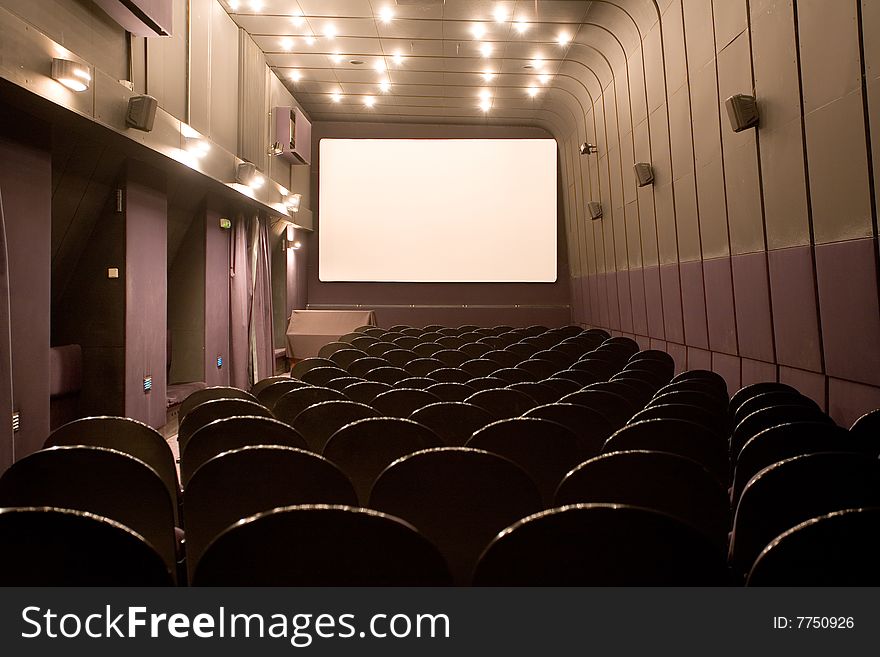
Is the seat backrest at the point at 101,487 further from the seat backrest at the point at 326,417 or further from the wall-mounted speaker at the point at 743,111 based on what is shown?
the wall-mounted speaker at the point at 743,111

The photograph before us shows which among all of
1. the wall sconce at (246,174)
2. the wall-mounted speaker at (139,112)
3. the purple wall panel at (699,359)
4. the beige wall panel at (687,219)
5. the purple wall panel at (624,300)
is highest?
the wall sconce at (246,174)

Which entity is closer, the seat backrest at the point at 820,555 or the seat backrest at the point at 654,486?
the seat backrest at the point at 820,555

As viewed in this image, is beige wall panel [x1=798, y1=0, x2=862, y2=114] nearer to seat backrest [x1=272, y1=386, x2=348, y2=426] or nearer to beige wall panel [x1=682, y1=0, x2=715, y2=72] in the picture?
beige wall panel [x1=682, y1=0, x2=715, y2=72]

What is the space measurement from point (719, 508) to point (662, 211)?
8128mm

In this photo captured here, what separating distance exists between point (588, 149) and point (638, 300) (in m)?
3.45

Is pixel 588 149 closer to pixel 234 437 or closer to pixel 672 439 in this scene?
pixel 672 439

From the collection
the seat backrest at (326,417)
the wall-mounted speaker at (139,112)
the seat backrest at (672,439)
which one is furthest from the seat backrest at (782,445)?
the wall-mounted speaker at (139,112)

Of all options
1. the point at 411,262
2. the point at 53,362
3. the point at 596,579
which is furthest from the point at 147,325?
the point at 411,262

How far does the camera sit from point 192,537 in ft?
7.54

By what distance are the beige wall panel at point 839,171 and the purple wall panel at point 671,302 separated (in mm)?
3740

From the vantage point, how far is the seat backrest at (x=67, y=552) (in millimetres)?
1543

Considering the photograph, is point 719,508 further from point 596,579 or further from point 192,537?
point 192,537

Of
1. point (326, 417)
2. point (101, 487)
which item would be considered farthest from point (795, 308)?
point (101, 487)

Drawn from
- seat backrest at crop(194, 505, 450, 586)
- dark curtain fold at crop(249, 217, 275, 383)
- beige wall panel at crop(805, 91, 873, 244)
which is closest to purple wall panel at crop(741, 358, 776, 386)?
beige wall panel at crop(805, 91, 873, 244)
